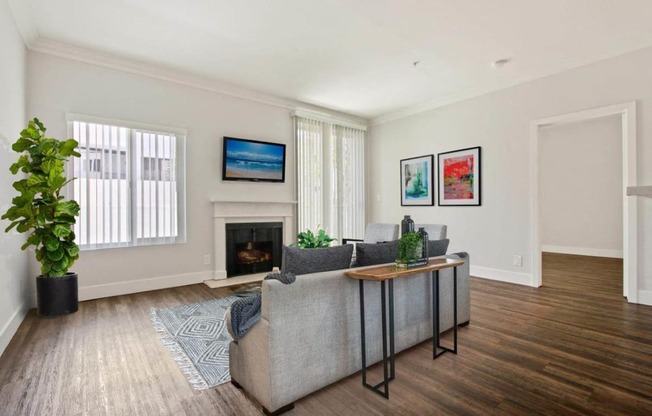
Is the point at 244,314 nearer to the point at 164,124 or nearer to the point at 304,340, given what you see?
the point at 304,340

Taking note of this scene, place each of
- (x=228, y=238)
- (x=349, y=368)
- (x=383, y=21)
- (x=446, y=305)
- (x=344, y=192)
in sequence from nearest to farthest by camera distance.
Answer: (x=349, y=368) → (x=446, y=305) → (x=383, y=21) → (x=228, y=238) → (x=344, y=192)

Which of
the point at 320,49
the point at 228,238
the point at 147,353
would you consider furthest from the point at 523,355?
the point at 228,238

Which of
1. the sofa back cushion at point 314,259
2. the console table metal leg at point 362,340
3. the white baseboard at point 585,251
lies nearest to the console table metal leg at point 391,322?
the console table metal leg at point 362,340

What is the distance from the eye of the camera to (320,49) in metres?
3.74

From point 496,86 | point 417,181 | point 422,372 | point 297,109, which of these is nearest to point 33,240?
point 422,372

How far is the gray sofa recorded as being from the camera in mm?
1721

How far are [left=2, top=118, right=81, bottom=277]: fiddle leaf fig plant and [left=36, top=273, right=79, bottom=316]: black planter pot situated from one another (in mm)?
75

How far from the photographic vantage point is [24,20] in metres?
3.11

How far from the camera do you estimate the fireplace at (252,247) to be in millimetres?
4965

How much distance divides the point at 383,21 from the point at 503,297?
3.38 m

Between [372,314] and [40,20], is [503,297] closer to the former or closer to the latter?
[372,314]

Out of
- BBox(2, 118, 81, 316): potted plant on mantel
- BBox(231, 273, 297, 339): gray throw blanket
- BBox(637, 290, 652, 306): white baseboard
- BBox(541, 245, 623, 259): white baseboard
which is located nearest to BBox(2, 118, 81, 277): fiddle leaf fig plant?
BBox(2, 118, 81, 316): potted plant on mantel

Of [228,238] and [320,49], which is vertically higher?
[320,49]

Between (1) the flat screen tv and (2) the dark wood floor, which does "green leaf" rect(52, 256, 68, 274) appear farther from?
(1) the flat screen tv
